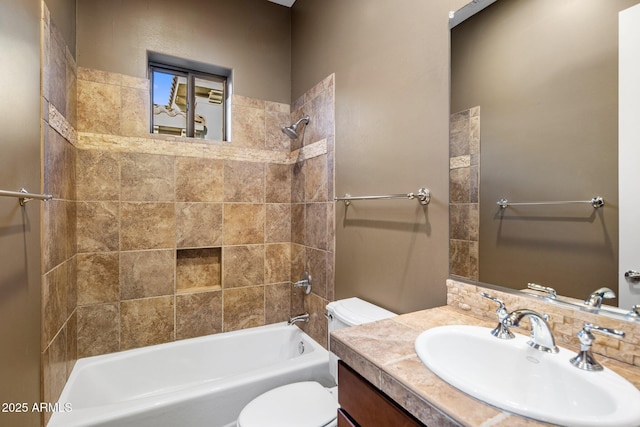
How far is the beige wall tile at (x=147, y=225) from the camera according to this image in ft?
6.49

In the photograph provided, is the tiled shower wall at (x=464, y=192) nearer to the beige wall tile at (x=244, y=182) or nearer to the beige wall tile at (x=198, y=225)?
the beige wall tile at (x=244, y=182)

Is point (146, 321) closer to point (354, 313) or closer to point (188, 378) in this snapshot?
point (188, 378)

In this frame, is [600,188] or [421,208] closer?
[600,188]

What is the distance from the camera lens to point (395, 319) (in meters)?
1.03

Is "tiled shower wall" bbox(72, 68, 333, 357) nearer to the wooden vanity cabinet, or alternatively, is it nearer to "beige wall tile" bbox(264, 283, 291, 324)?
"beige wall tile" bbox(264, 283, 291, 324)

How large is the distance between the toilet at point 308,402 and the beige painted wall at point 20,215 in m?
0.82

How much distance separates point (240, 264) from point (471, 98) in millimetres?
1910

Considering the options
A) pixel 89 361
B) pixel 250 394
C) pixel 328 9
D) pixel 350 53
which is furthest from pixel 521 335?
pixel 89 361

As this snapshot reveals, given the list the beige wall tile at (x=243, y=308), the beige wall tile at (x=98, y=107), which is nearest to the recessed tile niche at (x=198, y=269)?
the beige wall tile at (x=243, y=308)

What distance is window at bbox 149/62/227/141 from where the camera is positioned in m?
2.28

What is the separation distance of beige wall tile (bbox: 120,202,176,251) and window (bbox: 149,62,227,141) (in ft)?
2.00

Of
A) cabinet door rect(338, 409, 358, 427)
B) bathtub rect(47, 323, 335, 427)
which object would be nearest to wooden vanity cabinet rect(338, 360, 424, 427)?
cabinet door rect(338, 409, 358, 427)

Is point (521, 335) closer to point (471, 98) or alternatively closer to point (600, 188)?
point (600, 188)

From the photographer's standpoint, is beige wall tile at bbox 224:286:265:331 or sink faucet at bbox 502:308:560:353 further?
beige wall tile at bbox 224:286:265:331
